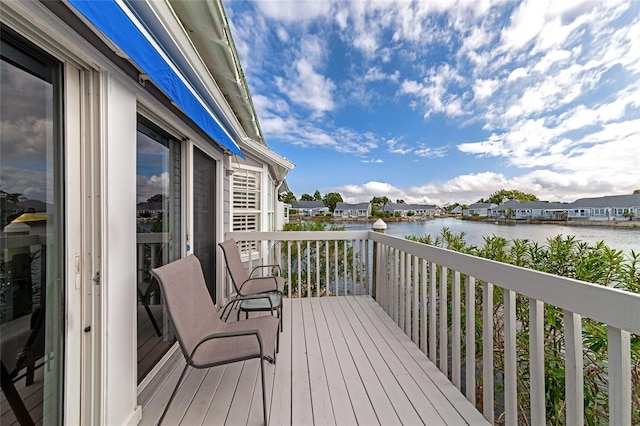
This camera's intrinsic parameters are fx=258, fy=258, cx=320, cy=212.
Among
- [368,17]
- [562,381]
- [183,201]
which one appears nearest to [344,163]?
[368,17]

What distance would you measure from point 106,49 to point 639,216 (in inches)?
163

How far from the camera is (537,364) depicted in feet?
4.61

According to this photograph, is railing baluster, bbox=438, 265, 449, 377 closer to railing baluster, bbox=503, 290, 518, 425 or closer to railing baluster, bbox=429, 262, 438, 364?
→ railing baluster, bbox=429, 262, 438, 364

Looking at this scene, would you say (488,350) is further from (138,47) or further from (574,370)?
(138,47)

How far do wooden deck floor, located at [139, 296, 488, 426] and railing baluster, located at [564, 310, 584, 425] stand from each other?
2.23 feet

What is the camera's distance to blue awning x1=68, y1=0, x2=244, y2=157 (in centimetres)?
99

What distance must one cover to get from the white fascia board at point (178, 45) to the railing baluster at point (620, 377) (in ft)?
8.70

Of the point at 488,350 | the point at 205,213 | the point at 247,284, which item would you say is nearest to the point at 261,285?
the point at 247,284

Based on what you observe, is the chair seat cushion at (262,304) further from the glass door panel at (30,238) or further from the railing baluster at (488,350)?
the railing baluster at (488,350)

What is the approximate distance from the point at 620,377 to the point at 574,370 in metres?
0.19

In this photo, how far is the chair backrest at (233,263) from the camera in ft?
10.4

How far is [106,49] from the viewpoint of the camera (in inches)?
55.9

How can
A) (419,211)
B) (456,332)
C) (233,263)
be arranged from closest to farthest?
(456,332), (233,263), (419,211)

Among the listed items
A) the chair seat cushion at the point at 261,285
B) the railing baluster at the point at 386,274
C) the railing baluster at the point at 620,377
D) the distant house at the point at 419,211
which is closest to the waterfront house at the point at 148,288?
the railing baluster at the point at 620,377
